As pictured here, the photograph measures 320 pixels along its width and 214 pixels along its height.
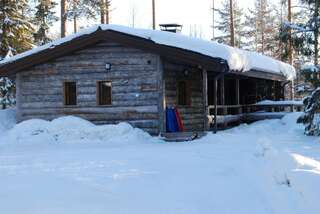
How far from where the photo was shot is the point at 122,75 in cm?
1986

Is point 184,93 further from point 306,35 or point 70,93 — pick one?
point 306,35

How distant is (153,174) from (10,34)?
70.7 feet

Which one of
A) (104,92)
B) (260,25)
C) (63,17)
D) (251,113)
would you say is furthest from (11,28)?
(260,25)

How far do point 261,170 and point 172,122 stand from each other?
9074 mm

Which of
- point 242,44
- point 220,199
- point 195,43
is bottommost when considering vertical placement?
point 220,199

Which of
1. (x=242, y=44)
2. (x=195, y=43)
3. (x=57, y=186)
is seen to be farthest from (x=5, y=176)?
(x=242, y=44)

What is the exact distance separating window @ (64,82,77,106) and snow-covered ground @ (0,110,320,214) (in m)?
2.51


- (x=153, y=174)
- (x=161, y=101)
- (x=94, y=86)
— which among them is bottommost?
(x=153, y=174)

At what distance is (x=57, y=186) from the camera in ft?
29.8

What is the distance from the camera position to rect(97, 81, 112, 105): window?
20.3 m

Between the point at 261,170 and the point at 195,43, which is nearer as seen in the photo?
the point at 261,170

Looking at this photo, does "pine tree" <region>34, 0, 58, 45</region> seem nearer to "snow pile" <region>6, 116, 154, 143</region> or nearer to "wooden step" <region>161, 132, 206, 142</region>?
"snow pile" <region>6, 116, 154, 143</region>

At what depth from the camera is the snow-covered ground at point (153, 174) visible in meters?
Answer: 7.58

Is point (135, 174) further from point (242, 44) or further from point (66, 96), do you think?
point (242, 44)
